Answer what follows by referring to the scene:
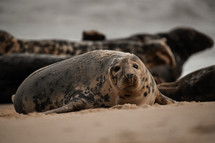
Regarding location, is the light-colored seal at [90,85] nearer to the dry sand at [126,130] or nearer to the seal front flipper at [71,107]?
the seal front flipper at [71,107]

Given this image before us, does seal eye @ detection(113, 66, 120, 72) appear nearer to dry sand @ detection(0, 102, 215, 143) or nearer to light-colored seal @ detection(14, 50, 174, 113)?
light-colored seal @ detection(14, 50, 174, 113)

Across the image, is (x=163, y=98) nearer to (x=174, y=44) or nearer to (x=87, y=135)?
(x=87, y=135)

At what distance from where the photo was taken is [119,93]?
3062 millimetres

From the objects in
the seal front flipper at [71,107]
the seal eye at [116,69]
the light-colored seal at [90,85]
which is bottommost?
the seal front flipper at [71,107]

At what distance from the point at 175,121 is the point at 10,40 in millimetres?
8069

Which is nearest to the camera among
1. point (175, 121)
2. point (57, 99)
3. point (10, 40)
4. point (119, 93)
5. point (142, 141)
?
point (142, 141)

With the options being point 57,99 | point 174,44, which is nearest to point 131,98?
point 57,99

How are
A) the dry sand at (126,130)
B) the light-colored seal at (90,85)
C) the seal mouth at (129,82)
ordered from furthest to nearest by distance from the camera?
the light-colored seal at (90,85), the seal mouth at (129,82), the dry sand at (126,130)

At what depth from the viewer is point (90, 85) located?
10.9 ft

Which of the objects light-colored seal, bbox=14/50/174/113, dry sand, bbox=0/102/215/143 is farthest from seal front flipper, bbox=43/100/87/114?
dry sand, bbox=0/102/215/143

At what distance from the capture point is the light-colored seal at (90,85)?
302 cm

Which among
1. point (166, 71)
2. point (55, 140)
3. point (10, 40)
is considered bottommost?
point (166, 71)

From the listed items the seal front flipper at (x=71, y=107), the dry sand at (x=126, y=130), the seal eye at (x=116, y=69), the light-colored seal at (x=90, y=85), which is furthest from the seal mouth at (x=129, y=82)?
the dry sand at (x=126, y=130)

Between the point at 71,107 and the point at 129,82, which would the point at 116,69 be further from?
the point at 71,107
